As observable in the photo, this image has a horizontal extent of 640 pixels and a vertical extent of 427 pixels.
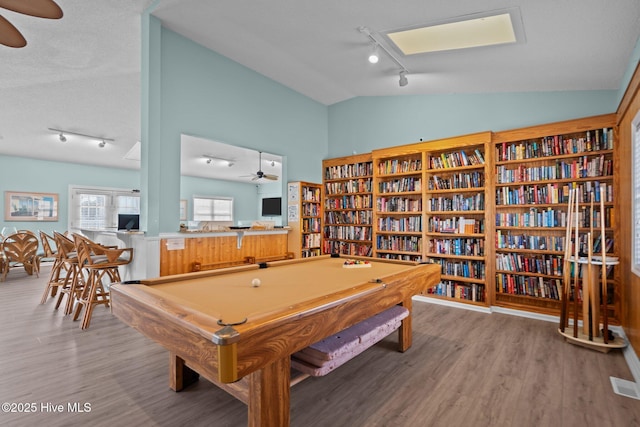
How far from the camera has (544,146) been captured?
3.72 metres

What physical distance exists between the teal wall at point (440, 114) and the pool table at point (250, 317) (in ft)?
9.43

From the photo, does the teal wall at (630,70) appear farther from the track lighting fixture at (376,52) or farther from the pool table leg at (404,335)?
the pool table leg at (404,335)

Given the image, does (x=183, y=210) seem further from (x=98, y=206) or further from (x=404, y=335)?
(x=404, y=335)

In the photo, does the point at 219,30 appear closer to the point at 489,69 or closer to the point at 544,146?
the point at 489,69

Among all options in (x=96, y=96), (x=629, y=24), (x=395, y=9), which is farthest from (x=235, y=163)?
(x=629, y=24)

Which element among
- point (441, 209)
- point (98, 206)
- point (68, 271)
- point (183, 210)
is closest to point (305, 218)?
point (441, 209)

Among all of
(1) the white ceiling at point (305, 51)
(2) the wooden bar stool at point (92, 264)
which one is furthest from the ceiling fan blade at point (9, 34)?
(2) the wooden bar stool at point (92, 264)

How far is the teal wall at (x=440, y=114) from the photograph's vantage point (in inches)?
143

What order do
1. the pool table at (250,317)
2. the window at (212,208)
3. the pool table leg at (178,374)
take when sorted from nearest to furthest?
the pool table at (250,317), the pool table leg at (178,374), the window at (212,208)

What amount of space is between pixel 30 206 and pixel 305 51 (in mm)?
8086

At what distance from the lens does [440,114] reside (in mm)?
4609

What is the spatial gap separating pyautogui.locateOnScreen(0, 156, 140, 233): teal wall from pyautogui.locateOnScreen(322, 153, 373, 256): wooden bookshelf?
22.4ft

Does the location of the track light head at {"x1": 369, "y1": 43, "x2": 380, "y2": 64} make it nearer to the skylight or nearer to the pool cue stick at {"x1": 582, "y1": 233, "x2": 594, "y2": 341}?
the skylight

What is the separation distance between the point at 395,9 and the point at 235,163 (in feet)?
20.6
